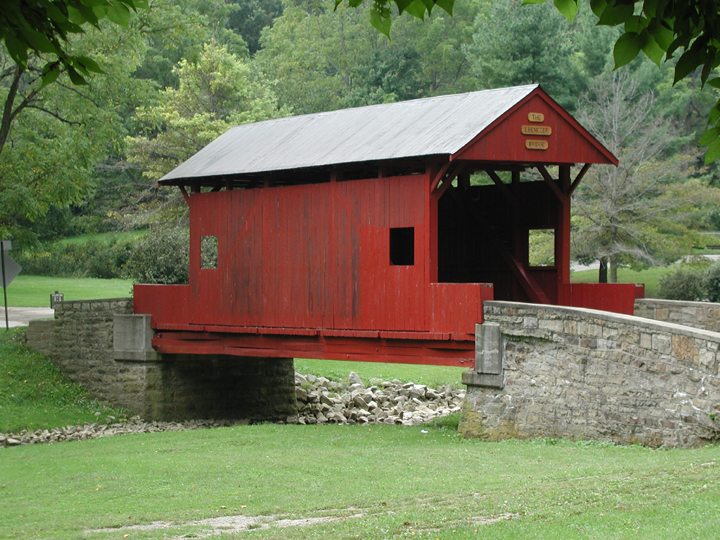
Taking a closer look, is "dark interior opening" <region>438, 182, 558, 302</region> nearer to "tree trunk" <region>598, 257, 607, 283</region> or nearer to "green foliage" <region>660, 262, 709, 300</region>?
"tree trunk" <region>598, 257, 607, 283</region>

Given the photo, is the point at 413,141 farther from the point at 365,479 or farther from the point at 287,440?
the point at 365,479

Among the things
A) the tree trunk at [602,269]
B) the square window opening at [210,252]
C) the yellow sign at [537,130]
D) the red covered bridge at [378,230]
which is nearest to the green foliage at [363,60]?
the tree trunk at [602,269]

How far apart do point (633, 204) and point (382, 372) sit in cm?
1004

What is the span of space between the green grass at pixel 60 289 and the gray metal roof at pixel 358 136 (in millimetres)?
16681

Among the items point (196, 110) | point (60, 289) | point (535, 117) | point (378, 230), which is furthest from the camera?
point (60, 289)

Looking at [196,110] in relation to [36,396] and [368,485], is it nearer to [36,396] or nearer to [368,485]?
[36,396]

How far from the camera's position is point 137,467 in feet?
53.6

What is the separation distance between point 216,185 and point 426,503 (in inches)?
543

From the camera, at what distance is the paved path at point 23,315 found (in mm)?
32272

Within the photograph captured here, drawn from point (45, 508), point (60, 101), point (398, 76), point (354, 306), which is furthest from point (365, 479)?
point (398, 76)

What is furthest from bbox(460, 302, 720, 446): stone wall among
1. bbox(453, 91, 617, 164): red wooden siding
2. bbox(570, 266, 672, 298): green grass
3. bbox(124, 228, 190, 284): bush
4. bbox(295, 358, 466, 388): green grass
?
bbox(570, 266, 672, 298): green grass

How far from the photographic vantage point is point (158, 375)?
24812mm

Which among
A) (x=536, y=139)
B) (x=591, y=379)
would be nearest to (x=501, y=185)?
(x=536, y=139)

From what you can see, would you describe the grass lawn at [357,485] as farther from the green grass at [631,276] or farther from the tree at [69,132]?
the green grass at [631,276]
